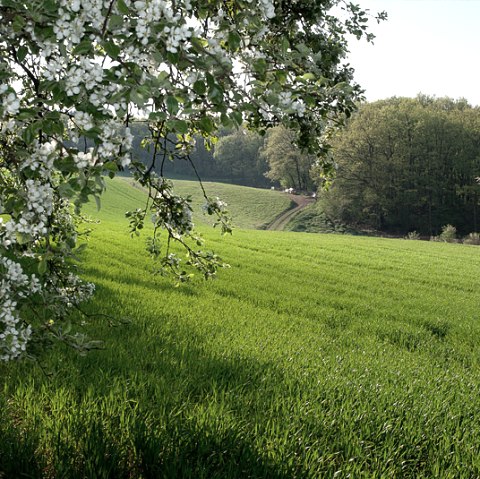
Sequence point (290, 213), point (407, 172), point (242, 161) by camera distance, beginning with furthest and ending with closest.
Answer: point (242, 161)
point (290, 213)
point (407, 172)

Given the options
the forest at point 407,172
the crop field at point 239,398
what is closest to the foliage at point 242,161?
the forest at point 407,172

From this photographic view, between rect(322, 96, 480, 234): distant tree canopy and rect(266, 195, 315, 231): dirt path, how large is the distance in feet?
20.9

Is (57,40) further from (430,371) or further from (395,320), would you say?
(395,320)

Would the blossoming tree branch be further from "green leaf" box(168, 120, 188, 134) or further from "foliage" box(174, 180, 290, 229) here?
"foliage" box(174, 180, 290, 229)

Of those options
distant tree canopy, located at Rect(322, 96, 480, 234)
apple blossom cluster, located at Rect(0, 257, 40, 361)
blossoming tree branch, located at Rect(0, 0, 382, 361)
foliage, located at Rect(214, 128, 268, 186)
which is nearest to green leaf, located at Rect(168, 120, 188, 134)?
blossoming tree branch, located at Rect(0, 0, 382, 361)

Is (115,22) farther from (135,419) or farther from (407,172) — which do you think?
(407,172)

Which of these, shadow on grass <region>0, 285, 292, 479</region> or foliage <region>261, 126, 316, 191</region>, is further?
foliage <region>261, 126, 316, 191</region>

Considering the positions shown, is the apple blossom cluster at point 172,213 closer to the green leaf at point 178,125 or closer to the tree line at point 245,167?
the green leaf at point 178,125

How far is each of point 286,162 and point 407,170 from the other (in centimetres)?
1926

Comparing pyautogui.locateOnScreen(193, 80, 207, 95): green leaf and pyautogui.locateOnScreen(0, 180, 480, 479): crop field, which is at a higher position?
pyautogui.locateOnScreen(193, 80, 207, 95): green leaf

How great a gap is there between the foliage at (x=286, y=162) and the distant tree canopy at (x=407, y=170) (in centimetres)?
764

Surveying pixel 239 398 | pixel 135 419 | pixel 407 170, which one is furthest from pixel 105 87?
pixel 407 170

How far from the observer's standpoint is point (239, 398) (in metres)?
4.25

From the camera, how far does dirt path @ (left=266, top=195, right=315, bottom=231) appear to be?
65.4 meters
